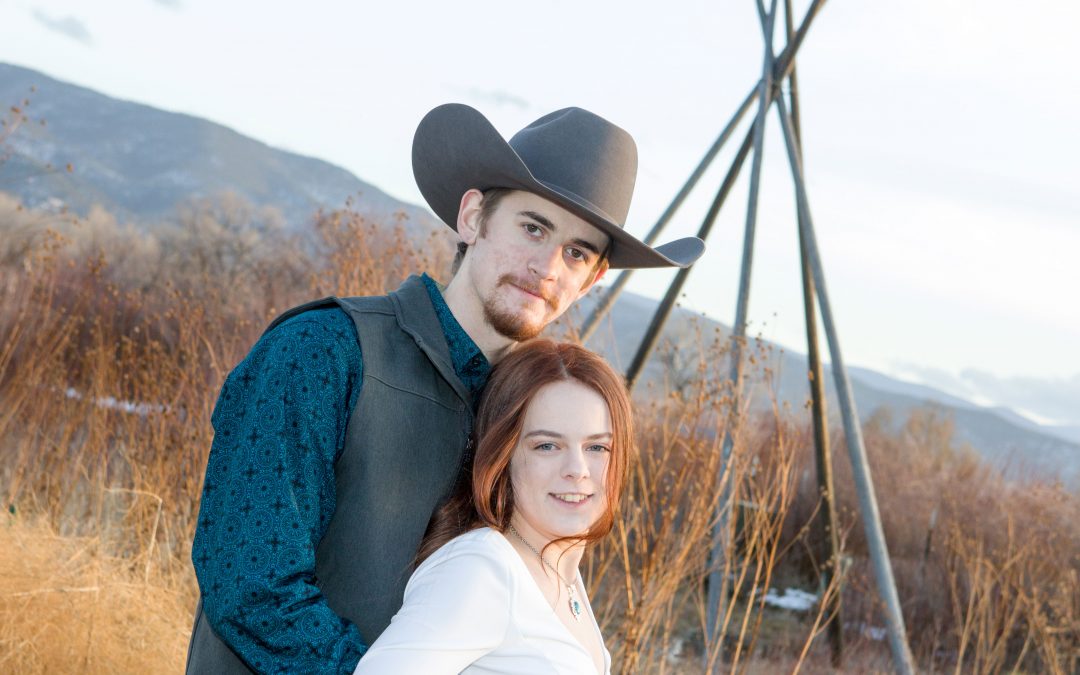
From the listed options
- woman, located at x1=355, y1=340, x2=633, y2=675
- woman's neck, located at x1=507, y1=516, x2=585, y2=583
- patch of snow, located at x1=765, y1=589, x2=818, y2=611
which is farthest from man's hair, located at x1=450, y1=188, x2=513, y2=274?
patch of snow, located at x1=765, y1=589, x2=818, y2=611

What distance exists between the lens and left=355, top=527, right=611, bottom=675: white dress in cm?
134

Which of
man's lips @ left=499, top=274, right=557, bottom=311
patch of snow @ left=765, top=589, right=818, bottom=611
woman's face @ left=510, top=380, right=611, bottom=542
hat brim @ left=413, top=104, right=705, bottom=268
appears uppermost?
hat brim @ left=413, top=104, right=705, bottom=268

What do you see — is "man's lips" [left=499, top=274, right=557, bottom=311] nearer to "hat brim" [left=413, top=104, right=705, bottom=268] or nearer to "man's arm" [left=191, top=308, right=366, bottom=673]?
"hat brim" [left=413, top=104, right=705, bottom=268]

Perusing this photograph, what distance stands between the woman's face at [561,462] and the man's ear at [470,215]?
1.48 feet

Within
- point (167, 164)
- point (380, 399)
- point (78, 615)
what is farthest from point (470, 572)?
point (167, 164)

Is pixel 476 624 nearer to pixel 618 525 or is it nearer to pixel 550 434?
pixel 550 434

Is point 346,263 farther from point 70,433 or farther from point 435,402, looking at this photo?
point 435,402

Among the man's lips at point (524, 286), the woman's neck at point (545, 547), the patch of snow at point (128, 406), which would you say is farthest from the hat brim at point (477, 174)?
the patch of snow at point (128, 406)

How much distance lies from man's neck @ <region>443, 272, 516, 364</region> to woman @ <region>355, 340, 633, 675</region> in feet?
0.34

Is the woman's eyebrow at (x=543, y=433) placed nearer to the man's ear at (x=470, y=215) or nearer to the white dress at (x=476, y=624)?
the white dress at (x=476, y=624)

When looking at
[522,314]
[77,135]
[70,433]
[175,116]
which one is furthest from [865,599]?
[175,116]

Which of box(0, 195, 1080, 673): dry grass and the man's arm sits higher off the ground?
the man's arm

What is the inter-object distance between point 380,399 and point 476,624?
17.8 inches

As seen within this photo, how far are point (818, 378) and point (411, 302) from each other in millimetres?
3770
